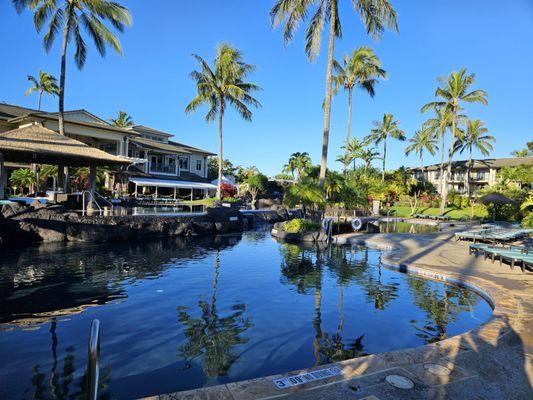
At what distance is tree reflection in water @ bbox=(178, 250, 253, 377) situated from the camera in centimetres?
547

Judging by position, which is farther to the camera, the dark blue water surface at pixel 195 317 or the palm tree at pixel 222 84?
the palm tree at pixel 222 84

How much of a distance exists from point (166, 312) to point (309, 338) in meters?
3.23

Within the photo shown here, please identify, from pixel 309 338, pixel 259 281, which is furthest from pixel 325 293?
pixel 309 338

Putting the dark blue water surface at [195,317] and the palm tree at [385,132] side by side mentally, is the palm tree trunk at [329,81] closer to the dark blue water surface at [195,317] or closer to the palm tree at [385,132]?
the dark blue water surface at [195,317]

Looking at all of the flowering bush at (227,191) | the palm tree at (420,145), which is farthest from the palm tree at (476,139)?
the flowering bush at (227,191)

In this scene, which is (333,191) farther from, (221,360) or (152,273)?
(221,360)

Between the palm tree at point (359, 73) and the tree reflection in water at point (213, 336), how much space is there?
1301 inches

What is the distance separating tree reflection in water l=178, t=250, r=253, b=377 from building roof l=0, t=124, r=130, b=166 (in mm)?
13946

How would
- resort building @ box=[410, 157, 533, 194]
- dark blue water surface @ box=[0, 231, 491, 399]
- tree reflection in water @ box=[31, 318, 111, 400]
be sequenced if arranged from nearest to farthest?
tree reflection in water @ box=[31, 318, 111, 400] → dark blue water surface @ box=[0, 231, 491, 399] → resort building @ box=[410, 157, 533, 194]

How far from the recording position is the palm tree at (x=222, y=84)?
105ft

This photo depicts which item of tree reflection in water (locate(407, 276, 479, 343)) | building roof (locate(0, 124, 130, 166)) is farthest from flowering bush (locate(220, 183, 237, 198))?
tree reflection in water (locate(407, 276, 479, 343))

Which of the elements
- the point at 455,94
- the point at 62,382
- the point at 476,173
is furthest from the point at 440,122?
the point at 62,382

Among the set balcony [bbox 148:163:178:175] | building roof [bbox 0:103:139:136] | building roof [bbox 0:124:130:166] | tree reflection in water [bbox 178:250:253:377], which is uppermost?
building roof [bbox 0:103:139:136]

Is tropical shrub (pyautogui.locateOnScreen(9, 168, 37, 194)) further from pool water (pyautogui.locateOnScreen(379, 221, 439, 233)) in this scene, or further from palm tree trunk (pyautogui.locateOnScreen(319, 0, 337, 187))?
pool water (pyautogui.locateOnScreen(379, 221, 439, 233))
